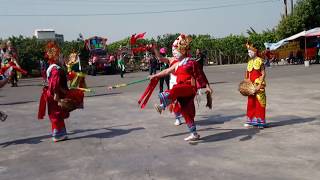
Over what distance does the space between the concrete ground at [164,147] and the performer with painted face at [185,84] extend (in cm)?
52

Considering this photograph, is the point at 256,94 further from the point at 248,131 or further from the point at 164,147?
the point at 164,147

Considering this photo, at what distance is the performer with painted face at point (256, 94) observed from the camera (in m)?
9.70

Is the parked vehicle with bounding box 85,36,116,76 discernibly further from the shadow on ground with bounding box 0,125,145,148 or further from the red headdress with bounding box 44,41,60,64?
the red headdress with bounding box 44,41,60,64

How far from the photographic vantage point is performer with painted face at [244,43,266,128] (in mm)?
9695

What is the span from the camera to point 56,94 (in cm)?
920

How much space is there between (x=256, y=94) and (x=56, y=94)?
3995 millimetres

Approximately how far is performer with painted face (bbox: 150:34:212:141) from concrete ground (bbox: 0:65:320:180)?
0.52 metres

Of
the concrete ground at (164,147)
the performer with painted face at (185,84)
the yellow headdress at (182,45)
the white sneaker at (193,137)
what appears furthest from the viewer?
the yellow headdress at (182,45)

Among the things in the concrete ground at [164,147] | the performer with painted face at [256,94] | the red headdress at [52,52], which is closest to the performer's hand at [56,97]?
the red headdress at [52,52]

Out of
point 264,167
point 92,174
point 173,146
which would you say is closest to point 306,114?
point 173,146

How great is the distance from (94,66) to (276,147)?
106ft

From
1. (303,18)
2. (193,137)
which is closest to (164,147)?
(193,137)

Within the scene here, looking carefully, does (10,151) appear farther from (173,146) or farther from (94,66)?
(94,66)

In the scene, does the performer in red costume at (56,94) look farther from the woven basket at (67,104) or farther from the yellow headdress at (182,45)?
the yellow headdress at (182,45)
